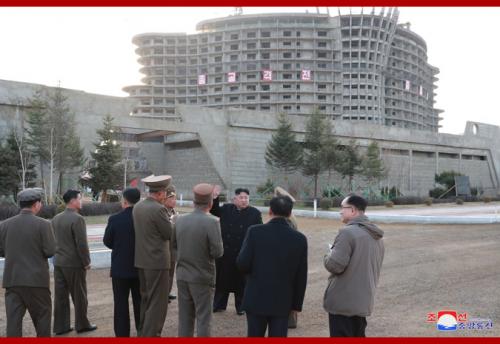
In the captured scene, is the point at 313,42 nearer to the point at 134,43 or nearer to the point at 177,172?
the point at 134,43

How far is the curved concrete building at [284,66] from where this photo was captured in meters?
78.3

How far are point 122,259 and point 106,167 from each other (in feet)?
73.1

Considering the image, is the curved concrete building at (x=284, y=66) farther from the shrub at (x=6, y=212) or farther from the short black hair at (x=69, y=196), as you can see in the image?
the short black hair at (x=69, y=196)

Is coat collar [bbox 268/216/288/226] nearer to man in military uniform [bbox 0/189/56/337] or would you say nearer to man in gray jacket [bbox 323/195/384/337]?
man in gray jacket [bbox 323/195/384/337]

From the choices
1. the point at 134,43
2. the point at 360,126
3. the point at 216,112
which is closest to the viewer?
the point at 216,112

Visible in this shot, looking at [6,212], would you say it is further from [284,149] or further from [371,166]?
[371,166]

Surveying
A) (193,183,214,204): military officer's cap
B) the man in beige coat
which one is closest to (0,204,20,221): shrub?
the man in beige coat

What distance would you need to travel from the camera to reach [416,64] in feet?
298

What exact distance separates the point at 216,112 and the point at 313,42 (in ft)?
162

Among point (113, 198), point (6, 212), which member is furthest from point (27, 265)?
point (113, 198)

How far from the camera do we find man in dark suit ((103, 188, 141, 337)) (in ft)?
16.6

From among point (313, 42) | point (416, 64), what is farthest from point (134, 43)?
point (416, 64)
